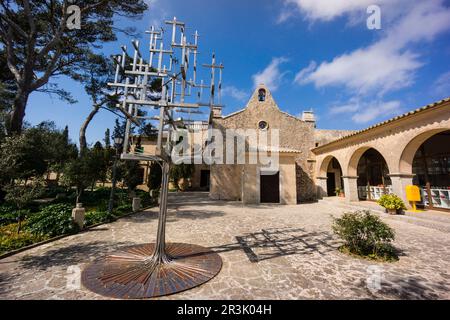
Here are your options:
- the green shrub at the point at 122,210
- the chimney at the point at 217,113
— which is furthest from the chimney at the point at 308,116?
the green shrub at the point at 122,210

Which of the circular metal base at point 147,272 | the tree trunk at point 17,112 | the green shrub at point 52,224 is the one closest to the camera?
the circular metal base at point 147,272

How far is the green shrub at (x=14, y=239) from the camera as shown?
503cm

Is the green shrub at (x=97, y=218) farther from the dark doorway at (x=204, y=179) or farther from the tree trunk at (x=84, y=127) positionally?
the dark doorway at (x=204, y=179)

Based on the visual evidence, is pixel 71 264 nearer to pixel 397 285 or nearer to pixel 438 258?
pixel 397 285

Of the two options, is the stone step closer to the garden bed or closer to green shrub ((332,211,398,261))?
green shrub ((332,211,398,261))

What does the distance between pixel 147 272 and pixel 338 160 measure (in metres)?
14.5

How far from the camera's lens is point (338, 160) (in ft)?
45.7

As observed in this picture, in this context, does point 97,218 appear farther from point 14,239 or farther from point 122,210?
point 14,239

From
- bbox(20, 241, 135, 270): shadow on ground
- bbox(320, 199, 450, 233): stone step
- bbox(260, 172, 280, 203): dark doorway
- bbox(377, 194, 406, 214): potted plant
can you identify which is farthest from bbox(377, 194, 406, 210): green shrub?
bbox(20, 241, 135, 270): shadow on ground

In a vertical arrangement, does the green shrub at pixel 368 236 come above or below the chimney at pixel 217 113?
below

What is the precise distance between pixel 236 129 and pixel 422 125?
11.8 metres

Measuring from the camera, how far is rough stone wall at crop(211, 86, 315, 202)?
17.0 m

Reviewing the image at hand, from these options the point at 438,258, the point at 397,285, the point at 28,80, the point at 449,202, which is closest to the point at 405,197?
the point at 449,202

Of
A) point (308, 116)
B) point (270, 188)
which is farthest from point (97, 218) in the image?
point (308, 116)
